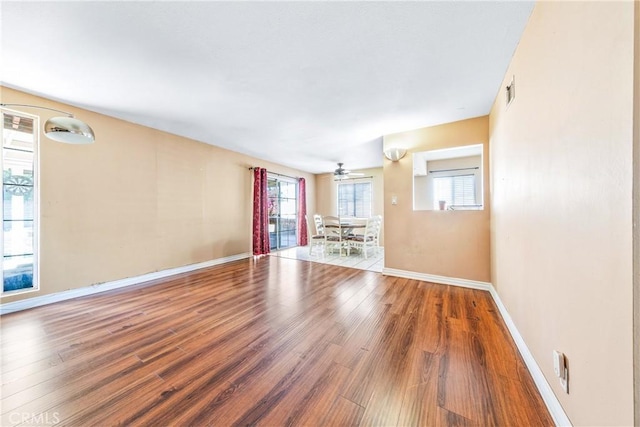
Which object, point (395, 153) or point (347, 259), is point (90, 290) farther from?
point (395, 153)

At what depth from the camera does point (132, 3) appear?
141 cm

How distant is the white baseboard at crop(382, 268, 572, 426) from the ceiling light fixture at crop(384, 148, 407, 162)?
195 cm

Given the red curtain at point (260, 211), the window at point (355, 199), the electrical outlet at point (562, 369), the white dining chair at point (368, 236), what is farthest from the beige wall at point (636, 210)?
the window at point (355, 199)

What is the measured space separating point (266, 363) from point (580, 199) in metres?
2.03

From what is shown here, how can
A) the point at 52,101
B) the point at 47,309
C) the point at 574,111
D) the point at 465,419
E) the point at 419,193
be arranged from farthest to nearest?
the point at 419,193 < the point at 52,101 < the point at 47,309 < the point at 465,419 < the point at 574,111

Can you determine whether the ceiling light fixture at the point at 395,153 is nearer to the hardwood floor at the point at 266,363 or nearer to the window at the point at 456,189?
the window at the point at 456,189

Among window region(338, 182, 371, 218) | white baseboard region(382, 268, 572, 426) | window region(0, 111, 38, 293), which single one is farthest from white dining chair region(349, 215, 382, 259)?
window region(0, 111, 38, 293)

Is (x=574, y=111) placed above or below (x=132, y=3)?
below

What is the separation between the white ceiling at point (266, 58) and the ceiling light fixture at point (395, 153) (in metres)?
0.47

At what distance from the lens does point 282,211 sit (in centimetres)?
661

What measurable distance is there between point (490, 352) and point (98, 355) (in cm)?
304

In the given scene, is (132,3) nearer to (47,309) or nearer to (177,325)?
(177,325)

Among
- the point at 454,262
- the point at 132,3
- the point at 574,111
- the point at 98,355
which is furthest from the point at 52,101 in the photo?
the point at 454,262

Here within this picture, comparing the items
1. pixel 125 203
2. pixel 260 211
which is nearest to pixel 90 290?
pixel 125 203
